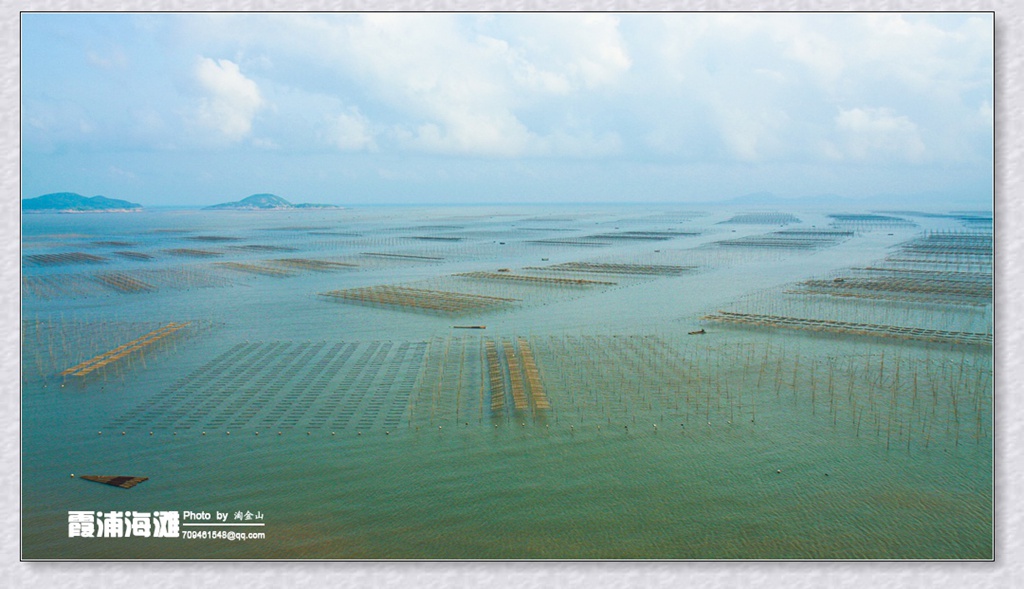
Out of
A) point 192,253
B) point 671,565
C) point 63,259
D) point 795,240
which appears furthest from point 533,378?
point 795,240

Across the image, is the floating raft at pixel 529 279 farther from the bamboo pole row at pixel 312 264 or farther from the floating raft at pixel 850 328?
the floating raft at pixel 850 328

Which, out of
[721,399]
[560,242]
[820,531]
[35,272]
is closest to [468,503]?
[820,531]

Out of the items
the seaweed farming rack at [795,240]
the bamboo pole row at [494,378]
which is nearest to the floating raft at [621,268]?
the seaweed farming rack at [795,240]

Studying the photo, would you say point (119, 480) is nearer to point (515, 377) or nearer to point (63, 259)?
A: point (515, 377)

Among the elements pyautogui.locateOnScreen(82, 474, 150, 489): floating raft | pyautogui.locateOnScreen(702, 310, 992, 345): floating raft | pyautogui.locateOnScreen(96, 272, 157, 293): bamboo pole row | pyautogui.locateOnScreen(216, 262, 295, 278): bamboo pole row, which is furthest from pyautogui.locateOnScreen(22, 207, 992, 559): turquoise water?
pyautogui.locateOnScreen(216, 262, 295, 278): bamboo pole row

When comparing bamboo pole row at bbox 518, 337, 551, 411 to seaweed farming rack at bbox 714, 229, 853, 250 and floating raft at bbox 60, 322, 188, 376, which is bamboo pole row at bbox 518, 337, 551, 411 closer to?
floating raft at bbox 60, 322, 188, 376
